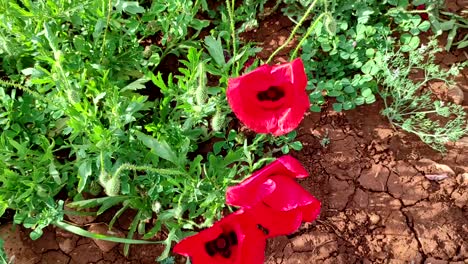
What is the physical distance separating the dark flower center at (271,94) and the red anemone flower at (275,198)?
9.5 inches

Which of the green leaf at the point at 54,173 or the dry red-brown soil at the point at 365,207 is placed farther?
the dry red-brown soil at the point at 365,207

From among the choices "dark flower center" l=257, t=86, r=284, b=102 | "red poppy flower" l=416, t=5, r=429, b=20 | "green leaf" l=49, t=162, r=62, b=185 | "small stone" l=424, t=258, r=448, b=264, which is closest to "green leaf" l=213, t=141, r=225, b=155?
"dark flower center" l=257, t=86, r=284, b=102

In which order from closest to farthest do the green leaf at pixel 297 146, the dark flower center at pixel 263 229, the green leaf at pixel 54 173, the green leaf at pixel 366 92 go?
the dark flower center at pixel 263 229 → the green leaf at pixel 54 173 → the green leaf at pixel 297 146 → the green leaf at pixel 366 92

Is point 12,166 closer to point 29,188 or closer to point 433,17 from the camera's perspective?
point 29,188

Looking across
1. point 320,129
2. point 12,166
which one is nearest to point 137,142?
point 12,166

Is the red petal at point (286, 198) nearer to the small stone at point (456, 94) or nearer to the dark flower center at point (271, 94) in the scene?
the dark flower center at point (271, 94)

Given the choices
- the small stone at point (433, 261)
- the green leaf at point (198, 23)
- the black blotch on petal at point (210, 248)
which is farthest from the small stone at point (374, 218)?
the green leaf at point (198, 23)

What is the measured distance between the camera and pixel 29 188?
6.89 feet

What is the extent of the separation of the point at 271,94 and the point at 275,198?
38 centimetres

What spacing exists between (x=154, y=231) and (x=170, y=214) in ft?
0.40

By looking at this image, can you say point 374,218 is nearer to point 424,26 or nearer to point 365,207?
point 365,207

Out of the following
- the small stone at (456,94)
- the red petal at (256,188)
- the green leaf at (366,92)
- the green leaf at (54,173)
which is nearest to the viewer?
the red petal at (256,188)

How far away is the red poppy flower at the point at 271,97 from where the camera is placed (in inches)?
71.2

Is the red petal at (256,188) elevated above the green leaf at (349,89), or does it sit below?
above
